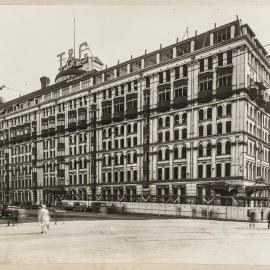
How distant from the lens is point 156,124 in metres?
56.5

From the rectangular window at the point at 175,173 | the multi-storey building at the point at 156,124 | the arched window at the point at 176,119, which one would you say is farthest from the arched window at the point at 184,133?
the rectangular window at the point at 175,173

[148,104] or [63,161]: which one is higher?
[148,104]

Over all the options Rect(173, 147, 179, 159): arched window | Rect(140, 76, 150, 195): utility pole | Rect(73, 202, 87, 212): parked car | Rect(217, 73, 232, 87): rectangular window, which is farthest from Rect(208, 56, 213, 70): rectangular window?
Rect(73, 202, 87, 212): parked car

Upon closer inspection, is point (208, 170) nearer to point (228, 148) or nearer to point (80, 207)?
point (228, 148)

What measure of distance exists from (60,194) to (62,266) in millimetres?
55241

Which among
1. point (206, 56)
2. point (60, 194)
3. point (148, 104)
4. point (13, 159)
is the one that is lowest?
point (60, 194)

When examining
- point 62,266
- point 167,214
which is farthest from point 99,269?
point 167,214

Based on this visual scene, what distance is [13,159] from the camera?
8188 cm

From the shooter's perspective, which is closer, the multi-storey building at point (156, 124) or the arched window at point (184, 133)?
the multi-storey building at point (156, 124)

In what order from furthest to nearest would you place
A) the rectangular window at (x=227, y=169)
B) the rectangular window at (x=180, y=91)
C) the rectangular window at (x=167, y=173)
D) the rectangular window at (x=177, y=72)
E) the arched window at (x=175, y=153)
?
the rectangular window at (x=167, y=173) → the arched window at (x=175, y=153) → the rectangular window at (x=177, y=72) → the rectangular window at (x=180, y=91) → the rectangular window at (x=227, y=169)

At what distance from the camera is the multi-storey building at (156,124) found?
47.4 meters

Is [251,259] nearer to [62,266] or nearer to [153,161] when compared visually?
[62,266]

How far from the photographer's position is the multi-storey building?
1865 inches

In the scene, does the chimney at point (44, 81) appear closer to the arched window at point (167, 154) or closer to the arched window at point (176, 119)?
the arched window at point (167, 154)
